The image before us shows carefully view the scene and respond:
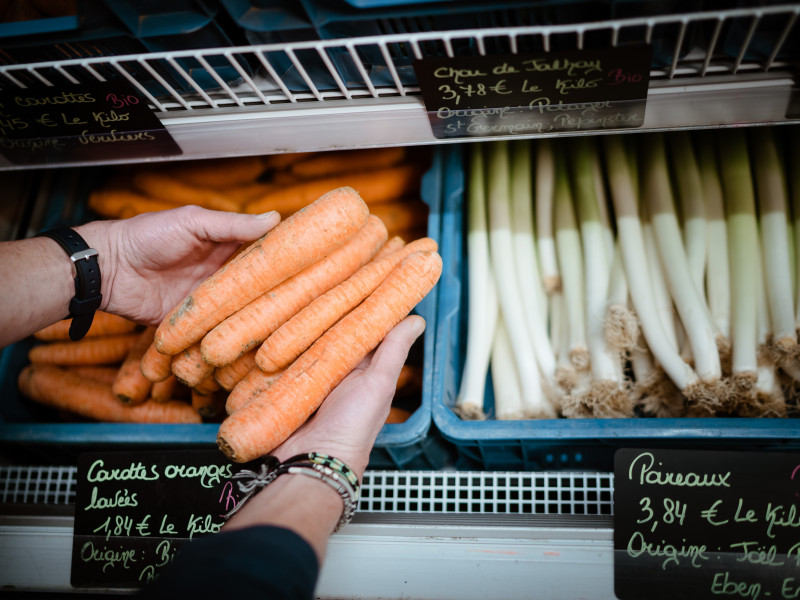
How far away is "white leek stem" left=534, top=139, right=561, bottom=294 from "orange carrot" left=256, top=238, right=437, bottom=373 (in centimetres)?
41

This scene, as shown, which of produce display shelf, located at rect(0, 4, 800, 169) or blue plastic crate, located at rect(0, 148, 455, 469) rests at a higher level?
produce display shelf, located at rect(0, 4, 800, 169)

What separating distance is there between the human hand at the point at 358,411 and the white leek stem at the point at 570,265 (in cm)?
46

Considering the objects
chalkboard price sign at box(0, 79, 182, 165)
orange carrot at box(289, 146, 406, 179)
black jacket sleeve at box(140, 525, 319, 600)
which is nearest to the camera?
black jacket sleeve at box(140, 525, 319, 600)

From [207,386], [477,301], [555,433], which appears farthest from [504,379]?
[207,386]

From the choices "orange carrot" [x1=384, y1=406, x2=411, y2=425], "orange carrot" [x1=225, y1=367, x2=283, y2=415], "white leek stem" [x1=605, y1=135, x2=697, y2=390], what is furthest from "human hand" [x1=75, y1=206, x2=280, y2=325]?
"white leek stem" [x1=605, y1=135, x2=697, y2=390]

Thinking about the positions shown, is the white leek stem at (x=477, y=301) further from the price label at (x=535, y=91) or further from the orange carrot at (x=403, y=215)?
the price label at (x=535, y=91)

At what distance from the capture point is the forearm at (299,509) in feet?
2.74

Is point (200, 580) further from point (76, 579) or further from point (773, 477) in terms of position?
point (773, 477)

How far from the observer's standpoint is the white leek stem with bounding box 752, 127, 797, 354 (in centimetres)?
127

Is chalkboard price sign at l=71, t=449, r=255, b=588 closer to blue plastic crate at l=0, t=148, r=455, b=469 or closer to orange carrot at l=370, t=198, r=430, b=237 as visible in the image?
blue plastic crate at l=0, t=148, r=455, b=469

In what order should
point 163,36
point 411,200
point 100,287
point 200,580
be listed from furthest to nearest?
point 411,200 < point 100,287 < point 163,36 < point 200,580

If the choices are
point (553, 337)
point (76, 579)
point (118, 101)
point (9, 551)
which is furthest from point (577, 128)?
point (9, 551)

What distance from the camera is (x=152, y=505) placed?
43.6 inches

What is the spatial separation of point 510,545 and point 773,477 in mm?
503
